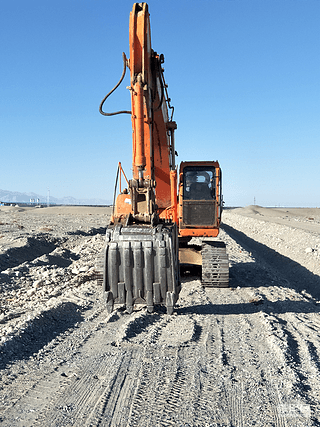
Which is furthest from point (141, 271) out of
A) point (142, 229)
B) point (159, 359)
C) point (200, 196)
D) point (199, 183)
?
point (199, 183)

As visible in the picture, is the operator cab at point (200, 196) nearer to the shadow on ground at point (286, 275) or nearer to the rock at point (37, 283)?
the shadow on ground at point (286, 275)

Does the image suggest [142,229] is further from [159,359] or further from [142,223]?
[159,359]

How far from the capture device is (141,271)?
6453mm

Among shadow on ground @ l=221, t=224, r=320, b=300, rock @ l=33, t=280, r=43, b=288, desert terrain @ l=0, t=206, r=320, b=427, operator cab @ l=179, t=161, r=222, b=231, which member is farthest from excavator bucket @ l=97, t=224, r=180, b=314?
shadow on ground @ l=221, t=224, r=320, b=300

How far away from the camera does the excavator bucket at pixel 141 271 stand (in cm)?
641

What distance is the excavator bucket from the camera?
21.0 ft

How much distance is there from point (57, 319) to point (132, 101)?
426cm

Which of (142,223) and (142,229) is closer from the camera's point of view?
(142,229)

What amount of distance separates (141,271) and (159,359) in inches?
60.3

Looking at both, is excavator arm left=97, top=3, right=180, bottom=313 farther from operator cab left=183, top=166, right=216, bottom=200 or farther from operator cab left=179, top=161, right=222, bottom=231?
operator cab left=183, top=166, right=216, bottom=200

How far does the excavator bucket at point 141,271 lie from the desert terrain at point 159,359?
0.60 metres

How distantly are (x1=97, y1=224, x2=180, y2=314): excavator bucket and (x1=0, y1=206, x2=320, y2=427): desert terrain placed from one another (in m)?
0.60

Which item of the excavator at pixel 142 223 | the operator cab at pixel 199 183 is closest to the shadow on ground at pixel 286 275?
the operator cab at pixel 199 183

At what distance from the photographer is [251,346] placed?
6.01 meters
